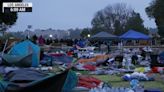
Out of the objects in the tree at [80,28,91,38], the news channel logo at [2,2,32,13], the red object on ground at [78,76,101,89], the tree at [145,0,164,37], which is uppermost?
the tree at [145,0,164,37]

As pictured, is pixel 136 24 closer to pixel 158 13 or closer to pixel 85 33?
pixel 85 33

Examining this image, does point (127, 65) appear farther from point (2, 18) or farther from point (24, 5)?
point (2, 18)

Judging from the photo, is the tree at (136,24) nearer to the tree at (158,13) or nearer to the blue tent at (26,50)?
the tree at (158,13)

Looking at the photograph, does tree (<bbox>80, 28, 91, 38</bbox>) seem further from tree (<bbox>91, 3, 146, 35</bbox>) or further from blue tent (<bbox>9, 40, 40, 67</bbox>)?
blue tent (<bbox>9, 40, 40, 67</bbox>)

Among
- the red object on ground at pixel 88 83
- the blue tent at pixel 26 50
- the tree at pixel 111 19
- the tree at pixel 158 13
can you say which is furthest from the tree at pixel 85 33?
the red object on ground at pixel 88 83

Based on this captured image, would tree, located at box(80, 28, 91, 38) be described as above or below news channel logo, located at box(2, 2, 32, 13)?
below

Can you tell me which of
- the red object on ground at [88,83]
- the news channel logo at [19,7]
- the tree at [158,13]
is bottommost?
the red object on ground at [88,83]

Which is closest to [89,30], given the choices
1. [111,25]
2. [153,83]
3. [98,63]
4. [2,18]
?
[111,25]

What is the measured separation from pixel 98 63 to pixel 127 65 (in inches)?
102

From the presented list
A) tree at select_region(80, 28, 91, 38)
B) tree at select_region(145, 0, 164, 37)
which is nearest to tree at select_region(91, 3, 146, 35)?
tree at select_region(80, 28, 91, 38)

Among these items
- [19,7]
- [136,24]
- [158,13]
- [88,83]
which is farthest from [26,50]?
[136,24]

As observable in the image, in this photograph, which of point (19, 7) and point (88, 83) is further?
point (19, 7)

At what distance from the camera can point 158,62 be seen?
2342 centimetres

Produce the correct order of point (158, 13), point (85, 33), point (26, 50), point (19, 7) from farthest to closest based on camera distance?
point (85, 33)
point (158, 13)
point (26, 50)
point (19, 7)
